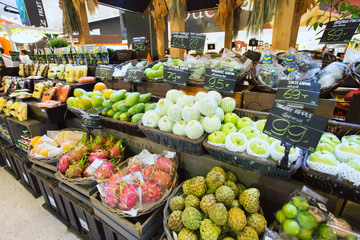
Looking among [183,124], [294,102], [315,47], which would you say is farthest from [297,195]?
[315,47]

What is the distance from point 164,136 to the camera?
1179 millimetres

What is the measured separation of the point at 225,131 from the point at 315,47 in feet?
26.6

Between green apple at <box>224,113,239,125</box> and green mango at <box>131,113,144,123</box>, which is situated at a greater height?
green apple at <box>224,113,239,125</box>

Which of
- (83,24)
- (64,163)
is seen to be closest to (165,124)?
(64,163)

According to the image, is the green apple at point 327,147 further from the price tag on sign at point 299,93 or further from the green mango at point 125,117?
the green mango at point 125,117

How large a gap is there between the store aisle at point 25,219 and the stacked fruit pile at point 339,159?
1978mm

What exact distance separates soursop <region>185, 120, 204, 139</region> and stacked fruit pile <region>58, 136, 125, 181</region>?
703mm

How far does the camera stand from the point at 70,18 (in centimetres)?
284

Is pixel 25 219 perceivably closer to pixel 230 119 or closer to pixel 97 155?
pixel 97 155

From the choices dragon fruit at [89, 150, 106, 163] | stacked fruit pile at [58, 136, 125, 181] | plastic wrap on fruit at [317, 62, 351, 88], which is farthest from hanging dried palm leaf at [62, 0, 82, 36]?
plastic wrap on fruit at [317, 62, 351, 88]

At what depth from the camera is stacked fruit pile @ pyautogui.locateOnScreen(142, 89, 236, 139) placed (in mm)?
1088

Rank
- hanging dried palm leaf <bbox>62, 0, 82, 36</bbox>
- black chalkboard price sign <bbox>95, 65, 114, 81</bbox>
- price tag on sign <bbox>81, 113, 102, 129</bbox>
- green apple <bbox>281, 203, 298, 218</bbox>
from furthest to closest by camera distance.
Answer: hanging dried palm leaf <bbox>62, 0, 82, 36</bbox> < black chalkboard price sign <bbox>95, 65, 114, 81</bbox> < price tag on sign <bbox>81, 113, 102, 129</bbox> < green apple <bbox>281, 203, 298, 218</bbox>

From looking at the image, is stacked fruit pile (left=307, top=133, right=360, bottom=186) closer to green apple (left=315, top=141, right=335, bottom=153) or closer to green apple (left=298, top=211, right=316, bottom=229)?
green apple (left=315, top=141, right=335, bottom=153)

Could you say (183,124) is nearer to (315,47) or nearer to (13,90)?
(13,90)
